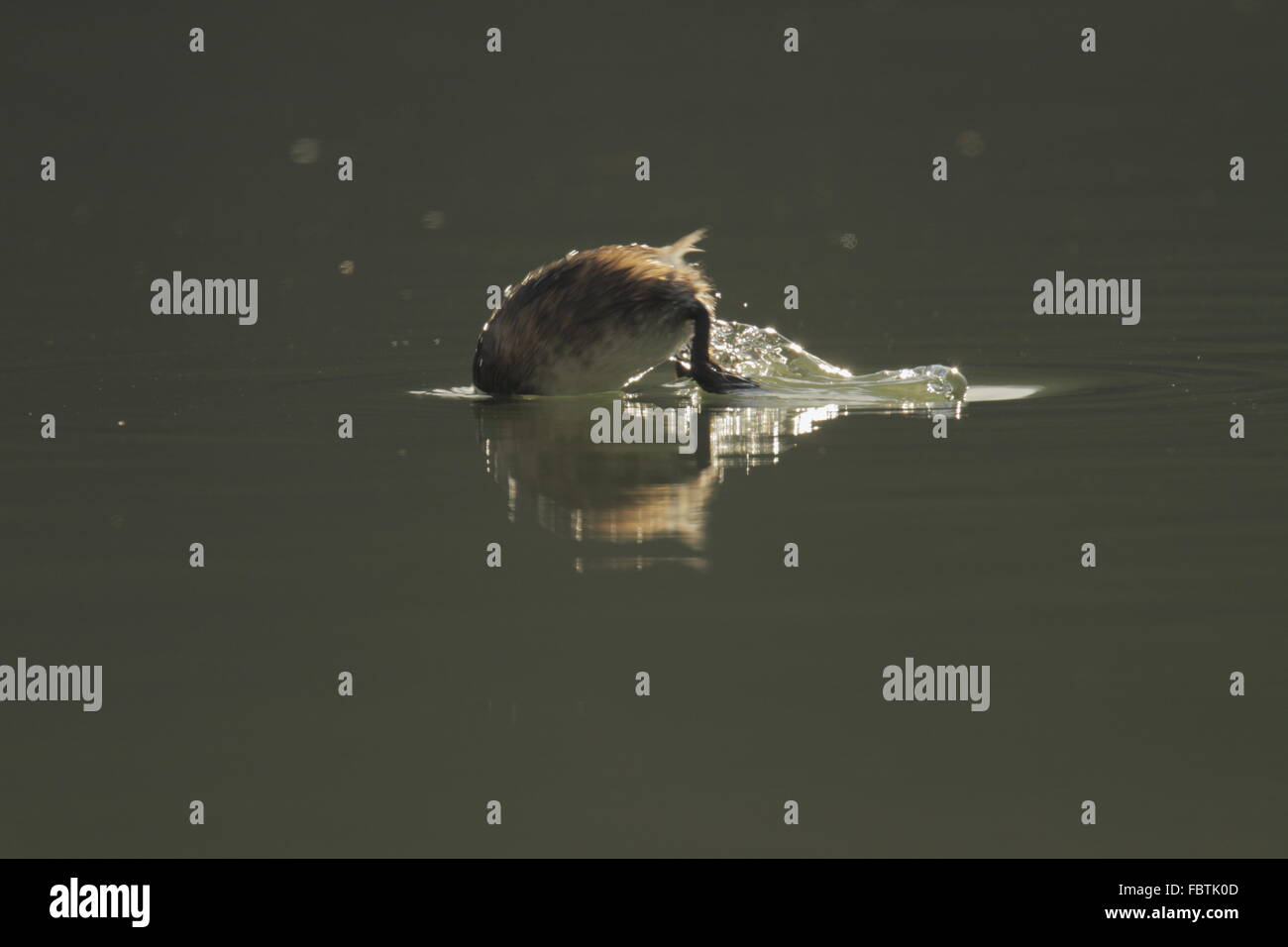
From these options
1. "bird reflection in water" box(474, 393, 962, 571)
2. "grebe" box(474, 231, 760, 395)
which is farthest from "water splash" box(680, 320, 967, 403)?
"grebe" box(474, 231, 760, 395)

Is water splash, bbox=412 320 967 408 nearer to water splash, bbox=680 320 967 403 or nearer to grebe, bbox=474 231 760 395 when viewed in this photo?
water splash, bbox=680 320 967 403

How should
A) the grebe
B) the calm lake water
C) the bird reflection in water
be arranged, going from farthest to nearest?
the grebe < the bird reflection in water < the calm lake water

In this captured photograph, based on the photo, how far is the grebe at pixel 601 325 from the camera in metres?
11.7

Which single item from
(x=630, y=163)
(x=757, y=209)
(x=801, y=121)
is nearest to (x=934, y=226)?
(x=757, y=209)

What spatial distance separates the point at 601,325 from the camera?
1169cm

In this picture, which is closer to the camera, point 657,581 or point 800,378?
point 657,581

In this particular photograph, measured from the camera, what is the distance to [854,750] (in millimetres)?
5793

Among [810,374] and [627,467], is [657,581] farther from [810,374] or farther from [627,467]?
[810,374]

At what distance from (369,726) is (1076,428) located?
5165 millimetres

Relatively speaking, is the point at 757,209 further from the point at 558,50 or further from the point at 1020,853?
the point at 1020,853

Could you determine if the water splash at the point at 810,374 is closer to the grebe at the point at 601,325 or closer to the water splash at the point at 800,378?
the water splash at the point at 800,378

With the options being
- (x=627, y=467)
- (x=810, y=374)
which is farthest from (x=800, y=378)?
(x=627, y=467)

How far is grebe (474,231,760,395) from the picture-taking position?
11.7 m

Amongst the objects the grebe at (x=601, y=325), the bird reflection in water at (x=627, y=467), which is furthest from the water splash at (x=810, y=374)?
the grebe at (x=601, y=325)
